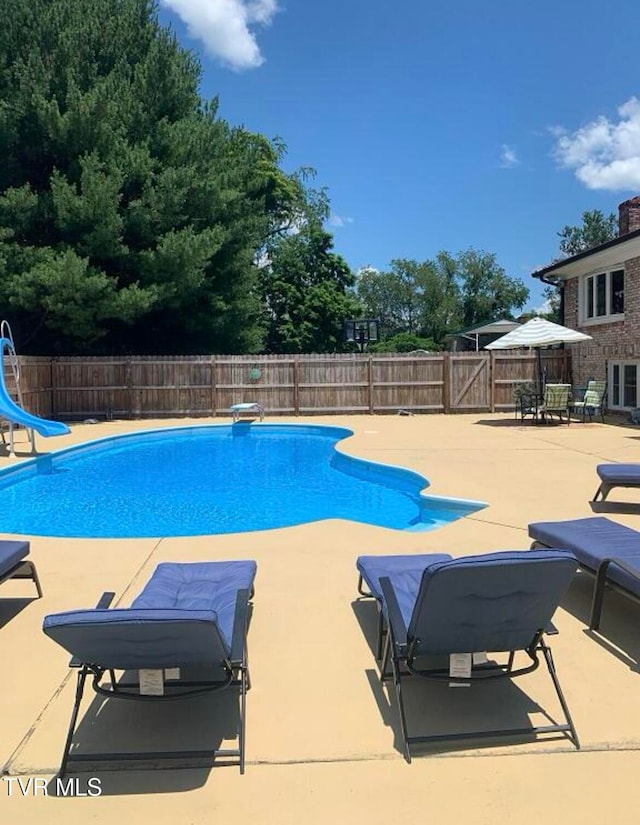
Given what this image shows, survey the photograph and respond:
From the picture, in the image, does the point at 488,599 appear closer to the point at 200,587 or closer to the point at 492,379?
the point at 200,587

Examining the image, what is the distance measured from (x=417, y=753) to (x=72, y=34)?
70.1ft

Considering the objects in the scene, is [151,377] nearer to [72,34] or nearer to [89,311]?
[89,311]

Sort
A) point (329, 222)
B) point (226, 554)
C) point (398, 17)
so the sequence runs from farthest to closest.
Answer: point (329, 222) < point (398, 17) < point (226, 554)

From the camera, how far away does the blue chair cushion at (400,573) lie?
3333 millimetres

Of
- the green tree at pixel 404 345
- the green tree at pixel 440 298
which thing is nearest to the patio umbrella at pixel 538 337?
the green tree at pixel 404 345

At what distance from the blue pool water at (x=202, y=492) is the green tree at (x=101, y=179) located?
6232mm

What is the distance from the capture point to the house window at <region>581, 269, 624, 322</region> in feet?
52.9

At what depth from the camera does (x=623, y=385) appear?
16.2m

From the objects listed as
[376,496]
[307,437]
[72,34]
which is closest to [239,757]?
[376,496]

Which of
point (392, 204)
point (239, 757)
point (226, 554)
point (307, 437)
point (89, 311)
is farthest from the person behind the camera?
point (392, 204)

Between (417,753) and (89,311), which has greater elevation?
(89,311)

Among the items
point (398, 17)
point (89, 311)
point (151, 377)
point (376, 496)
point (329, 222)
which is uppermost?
point (329, 222)

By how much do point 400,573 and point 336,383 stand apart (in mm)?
15447

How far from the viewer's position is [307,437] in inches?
622
